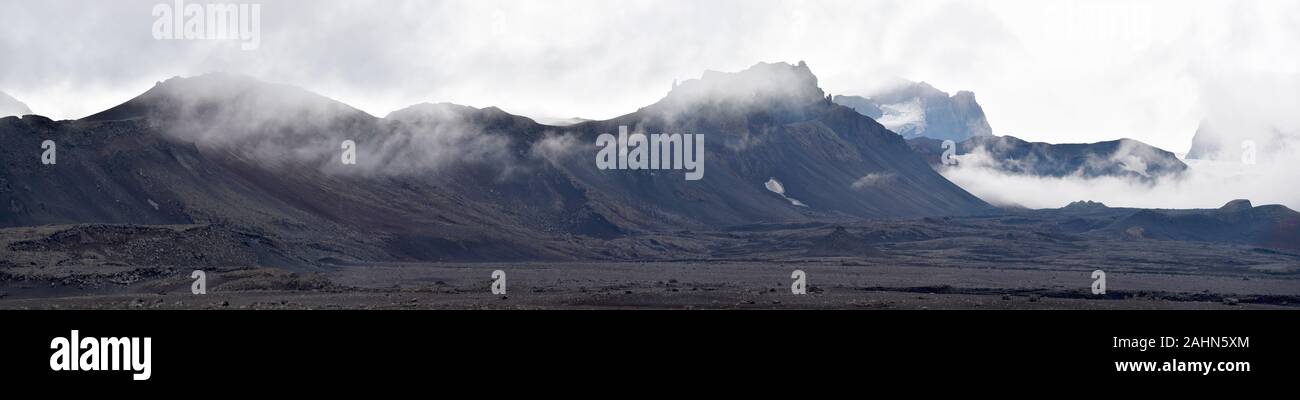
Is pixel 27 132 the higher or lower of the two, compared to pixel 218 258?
higher

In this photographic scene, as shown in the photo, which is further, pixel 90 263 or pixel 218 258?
pixel 218 258
